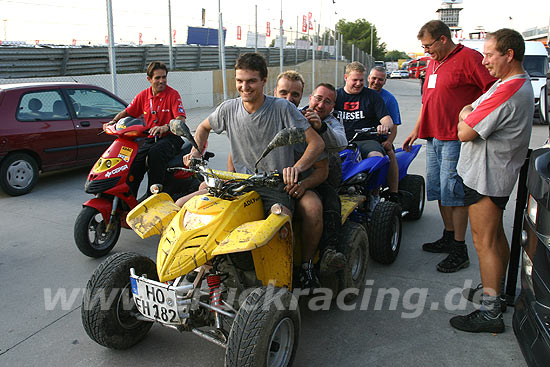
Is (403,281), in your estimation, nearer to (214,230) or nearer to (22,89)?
(214,230)

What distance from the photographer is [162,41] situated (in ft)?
52.5

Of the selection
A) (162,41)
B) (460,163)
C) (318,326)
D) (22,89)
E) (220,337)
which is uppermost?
(162,41)

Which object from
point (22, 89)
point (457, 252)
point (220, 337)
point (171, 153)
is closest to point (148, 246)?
point (171, 153)

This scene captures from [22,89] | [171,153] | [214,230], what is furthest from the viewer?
[22,89]

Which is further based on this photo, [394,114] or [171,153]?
[394,114]

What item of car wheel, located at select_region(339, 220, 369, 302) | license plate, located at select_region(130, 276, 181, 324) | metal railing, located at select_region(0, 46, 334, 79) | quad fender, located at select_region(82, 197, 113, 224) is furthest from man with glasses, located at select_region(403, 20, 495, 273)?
metal railing, located at select_region(0, 46, 334, 79)

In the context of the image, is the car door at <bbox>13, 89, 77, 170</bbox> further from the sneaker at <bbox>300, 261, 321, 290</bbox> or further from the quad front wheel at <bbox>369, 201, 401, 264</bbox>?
the sneaker at <bbox>300, 261, 321, 290</bbox>

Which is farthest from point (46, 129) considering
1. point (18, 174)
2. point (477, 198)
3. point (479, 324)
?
point (479, 324)

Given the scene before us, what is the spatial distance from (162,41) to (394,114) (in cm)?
1178

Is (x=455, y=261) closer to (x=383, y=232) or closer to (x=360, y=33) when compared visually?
(x=383, y=232)

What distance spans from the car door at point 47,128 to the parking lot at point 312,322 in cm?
194

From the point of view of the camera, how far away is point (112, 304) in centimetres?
293

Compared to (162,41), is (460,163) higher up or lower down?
lower down

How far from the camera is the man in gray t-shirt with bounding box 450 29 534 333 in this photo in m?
3.20
